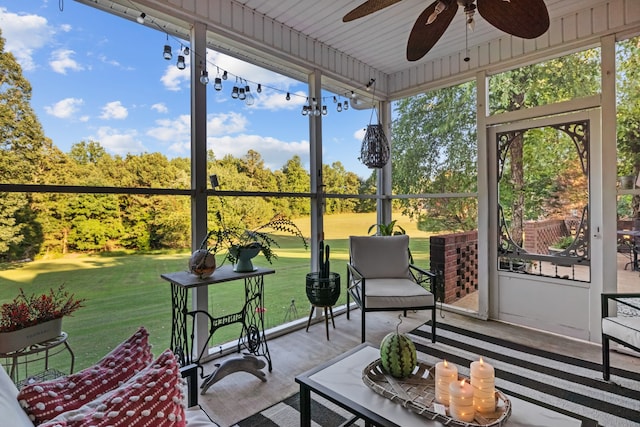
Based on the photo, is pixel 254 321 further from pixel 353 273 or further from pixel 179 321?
pixel 353 273

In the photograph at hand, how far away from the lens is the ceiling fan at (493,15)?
61.8 inches

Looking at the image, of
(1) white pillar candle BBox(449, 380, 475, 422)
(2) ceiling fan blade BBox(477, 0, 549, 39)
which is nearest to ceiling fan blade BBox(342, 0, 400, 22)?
(2) ceiling fan blade BBox(477, 0, 549, 39)

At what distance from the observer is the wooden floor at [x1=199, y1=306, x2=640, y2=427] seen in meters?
2.10

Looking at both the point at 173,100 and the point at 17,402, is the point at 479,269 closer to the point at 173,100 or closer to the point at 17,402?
the point at 173,100

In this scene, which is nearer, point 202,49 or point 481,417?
point 481,417

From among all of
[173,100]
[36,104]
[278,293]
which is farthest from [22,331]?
[278,293]

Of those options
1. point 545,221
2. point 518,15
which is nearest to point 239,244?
point 518,15

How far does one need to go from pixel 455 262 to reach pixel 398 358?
106 inches

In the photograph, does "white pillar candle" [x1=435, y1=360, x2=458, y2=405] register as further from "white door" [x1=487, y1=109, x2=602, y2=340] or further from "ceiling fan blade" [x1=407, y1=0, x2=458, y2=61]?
"white door" [x1=487, y1=109, x2=602, y2=340]

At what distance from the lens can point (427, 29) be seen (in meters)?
1.92

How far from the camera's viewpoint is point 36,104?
6.64 feet

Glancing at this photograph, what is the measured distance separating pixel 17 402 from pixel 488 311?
3.81m

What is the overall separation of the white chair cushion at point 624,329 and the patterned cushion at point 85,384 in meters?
2.68

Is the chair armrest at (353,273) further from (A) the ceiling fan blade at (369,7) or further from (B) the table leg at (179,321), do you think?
(A) the ceiling fan blade at (369,7)
